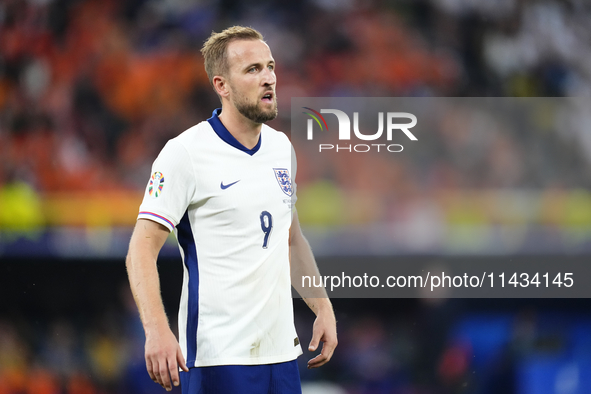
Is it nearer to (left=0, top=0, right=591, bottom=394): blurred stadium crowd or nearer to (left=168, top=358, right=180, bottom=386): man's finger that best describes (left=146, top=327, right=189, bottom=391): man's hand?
(left=168, top=358, right=180, bottom=386): man's finger

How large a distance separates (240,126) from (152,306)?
53 centimetres

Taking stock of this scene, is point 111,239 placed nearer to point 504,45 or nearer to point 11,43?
point 11,43

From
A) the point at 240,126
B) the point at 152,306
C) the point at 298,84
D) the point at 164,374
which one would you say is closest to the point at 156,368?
the point at 164,374

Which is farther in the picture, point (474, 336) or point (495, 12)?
point (495, 12)

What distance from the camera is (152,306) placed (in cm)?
141

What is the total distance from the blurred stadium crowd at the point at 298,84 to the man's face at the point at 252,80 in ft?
8.63

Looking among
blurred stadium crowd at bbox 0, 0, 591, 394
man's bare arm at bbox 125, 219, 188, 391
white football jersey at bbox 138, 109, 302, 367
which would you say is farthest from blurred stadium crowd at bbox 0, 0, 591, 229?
man's bare arm at bbox 125, 219, 188, 391

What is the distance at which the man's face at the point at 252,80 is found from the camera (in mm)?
1642

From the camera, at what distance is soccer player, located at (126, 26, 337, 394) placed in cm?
150

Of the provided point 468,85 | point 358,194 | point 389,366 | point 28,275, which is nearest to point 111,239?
point 28,275

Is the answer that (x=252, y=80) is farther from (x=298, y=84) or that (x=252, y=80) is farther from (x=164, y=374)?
(x=298, y=84)

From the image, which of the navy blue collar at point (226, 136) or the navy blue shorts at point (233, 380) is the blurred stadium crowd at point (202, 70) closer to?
the navy blue collar at point (226, 136)

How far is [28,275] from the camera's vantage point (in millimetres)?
3891

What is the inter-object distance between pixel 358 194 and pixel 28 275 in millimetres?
2250
